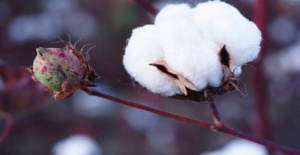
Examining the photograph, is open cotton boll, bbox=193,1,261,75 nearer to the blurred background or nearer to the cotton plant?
the cotton plant

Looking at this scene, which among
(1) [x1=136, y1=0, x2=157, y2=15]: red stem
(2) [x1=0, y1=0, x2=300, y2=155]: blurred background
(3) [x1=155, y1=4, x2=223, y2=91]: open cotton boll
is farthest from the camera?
(2) [x1=0, y1=0, x2=300, y2=155]: blurred background

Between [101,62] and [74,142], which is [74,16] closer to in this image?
[101,62]

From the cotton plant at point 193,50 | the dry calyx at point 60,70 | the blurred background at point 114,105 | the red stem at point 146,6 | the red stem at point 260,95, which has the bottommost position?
the blurred background at point 114,105

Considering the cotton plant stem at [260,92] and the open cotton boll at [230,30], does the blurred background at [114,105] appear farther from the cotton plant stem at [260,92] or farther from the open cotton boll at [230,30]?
the open cotton boll at [230,30]

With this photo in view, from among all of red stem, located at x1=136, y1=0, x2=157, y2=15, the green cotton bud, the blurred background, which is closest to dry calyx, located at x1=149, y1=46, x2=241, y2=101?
the green cotton bud

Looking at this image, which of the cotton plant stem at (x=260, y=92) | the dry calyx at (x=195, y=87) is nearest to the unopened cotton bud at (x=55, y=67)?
the dry calyx at (x=195, y=87)

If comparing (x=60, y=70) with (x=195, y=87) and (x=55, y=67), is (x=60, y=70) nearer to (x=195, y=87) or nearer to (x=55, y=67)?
(x=55, y=67)
